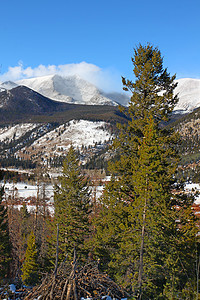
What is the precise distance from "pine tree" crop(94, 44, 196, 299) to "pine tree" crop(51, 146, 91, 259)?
288 cm

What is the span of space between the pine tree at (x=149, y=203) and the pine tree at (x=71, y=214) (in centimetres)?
288

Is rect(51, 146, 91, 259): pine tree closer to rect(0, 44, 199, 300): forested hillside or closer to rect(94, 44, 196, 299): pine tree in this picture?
rect(0, 44, 199, 300): forested hillside

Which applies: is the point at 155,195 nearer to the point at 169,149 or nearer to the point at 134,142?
the point at 169,149

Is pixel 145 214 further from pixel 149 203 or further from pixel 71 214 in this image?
pixel 71 214

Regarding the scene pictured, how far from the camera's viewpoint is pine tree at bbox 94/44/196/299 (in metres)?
11.4

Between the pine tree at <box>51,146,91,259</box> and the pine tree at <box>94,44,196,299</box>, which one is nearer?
the pine tree at <box>94,44,196,299</box>

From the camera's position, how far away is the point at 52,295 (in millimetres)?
4242

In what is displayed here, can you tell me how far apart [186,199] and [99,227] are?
8.70 metres

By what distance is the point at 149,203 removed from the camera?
11.7 m

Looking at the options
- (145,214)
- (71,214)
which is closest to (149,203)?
(145,214)

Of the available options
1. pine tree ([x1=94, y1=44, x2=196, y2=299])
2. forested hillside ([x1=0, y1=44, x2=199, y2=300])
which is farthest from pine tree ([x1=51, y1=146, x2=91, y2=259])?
pine tree ([x1=94, y1=44, x2=196, y2=299])

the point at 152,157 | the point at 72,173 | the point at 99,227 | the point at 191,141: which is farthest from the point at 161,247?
the point at 191,141

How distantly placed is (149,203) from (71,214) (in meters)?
11.8

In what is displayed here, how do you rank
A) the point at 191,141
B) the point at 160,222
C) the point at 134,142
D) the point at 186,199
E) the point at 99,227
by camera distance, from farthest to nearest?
1. the point at 191,141
2. the point at 99,227
3. the point at 134,142
4. the point at 186,199
5. the point at 160,222
